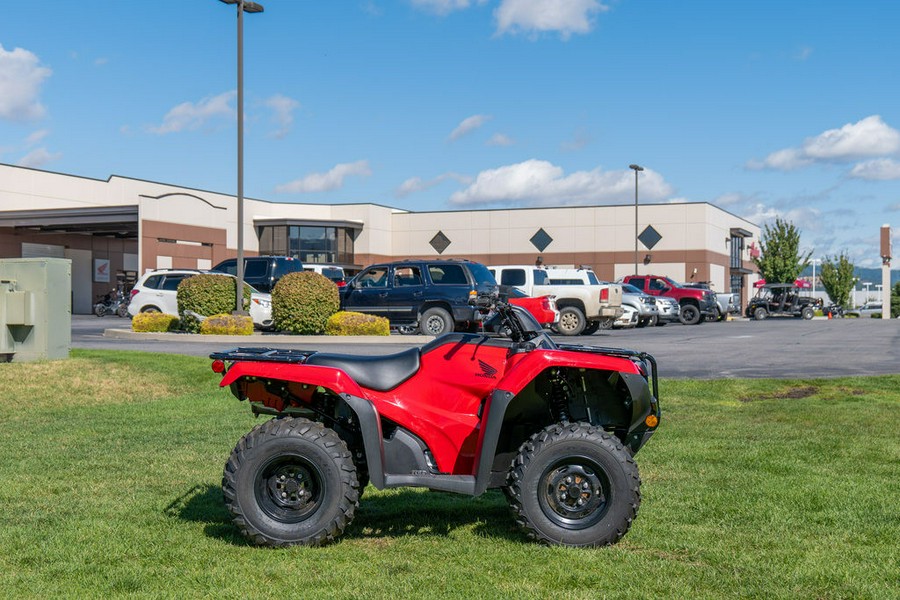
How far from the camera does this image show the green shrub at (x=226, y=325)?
23.8 m

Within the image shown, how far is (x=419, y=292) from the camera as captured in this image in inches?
968

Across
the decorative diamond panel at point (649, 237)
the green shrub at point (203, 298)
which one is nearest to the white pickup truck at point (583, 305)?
the green shrub at point (203, 298)

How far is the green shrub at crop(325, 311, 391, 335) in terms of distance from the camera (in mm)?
23750

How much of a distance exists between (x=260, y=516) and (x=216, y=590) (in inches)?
33.2

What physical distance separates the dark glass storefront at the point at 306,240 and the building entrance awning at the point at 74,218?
56.4 ft

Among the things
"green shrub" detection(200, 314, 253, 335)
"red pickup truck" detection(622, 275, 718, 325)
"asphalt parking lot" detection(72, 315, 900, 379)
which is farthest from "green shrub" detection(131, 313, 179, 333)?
"red pickup truck" detection(622, 275, 718, 325)

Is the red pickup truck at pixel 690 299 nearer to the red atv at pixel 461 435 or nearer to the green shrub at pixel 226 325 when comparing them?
the green shrub at pixel 226 325

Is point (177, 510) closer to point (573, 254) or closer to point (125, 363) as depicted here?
point (125, 363)

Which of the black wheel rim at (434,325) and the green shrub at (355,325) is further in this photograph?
the black wheel rim at (434,325)

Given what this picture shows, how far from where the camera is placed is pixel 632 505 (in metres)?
5.29

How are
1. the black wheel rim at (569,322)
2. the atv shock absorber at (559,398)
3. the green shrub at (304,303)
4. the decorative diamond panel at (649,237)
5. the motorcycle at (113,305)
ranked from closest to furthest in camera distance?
the atv shock absorber at (559,398) → the green shrub at (304,303) → the black wheel rim at (569,322) → the motorcycle at (113,305) → the decorative diamond panel at (649,237)

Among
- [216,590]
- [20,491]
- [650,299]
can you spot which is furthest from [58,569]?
[650,299]

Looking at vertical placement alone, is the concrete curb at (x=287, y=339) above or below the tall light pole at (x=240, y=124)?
below

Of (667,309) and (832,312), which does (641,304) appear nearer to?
(667,309)
